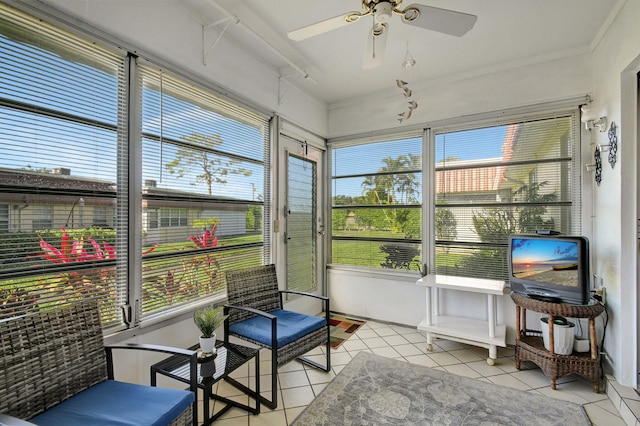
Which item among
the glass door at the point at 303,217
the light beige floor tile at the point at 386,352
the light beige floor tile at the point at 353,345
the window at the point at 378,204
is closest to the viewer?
the light beige floor tile at the point at 386,352

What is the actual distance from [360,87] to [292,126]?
3.17ft

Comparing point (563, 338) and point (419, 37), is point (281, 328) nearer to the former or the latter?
point (563, 338)

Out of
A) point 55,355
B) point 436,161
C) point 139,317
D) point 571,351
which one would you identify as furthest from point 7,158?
point 571,351

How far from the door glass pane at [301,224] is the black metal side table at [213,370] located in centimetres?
138

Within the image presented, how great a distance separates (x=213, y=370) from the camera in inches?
69.1

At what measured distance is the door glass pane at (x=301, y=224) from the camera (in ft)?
11.4

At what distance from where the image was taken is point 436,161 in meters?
3.44

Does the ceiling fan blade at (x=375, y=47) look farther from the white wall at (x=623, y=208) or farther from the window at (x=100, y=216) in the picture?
the window at (x=100, y=216)

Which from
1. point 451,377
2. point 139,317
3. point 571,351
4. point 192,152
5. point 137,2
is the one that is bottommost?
point 451,377

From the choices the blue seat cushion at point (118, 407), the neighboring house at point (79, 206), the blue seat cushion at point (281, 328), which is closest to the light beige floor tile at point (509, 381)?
the blue seat cushion at point (281, 328)

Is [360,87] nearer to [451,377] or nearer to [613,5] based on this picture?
[613,5]

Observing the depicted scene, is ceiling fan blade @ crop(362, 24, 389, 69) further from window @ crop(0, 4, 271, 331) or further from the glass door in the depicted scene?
the glass door

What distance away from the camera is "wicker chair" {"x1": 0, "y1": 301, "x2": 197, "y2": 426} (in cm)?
124

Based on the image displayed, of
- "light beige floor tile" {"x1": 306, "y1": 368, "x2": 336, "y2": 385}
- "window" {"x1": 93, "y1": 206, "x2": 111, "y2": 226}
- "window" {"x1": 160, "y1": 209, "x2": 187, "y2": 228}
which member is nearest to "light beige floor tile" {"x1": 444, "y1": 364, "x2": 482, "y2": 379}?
"light beige floor tile" {"x1": 306, "y1": 368, "x2": 336, "y2": 385}
